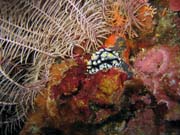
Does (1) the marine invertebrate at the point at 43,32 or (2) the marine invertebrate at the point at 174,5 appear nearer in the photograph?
(2) the marine invertebrate at the point at 174,5

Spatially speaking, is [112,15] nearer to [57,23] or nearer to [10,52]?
[57,23]

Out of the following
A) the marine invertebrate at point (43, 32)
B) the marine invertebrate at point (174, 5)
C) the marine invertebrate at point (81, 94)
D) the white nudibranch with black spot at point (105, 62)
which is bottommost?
the marine invertebrate at point (81, 94)

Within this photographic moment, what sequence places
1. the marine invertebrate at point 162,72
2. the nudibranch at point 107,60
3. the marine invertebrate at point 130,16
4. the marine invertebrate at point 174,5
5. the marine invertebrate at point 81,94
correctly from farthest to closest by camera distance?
the marine invertebrate at point 130,16, the marine invertebrate at point 174,5, the nudibranch at point 107,60, the marine invertebrate at point 81,94, the marine invertebrate at point 162,72

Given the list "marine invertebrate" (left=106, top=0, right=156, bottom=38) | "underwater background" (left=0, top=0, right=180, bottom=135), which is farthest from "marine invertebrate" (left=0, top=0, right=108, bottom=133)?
"marine invertebrate" (left=106, top=0, right=156, bottom=38)

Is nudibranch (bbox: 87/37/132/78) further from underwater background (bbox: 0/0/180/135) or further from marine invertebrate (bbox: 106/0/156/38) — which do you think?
marine invertebrate (bbox: 106/0/156/38)

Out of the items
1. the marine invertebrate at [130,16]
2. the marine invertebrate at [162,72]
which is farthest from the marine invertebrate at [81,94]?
the marine invertebrate at [130,16]

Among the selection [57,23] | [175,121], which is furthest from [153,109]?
[57,23]

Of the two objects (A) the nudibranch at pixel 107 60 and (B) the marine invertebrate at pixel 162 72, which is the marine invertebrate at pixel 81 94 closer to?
(A) the nudibranch at pixel 107 60
